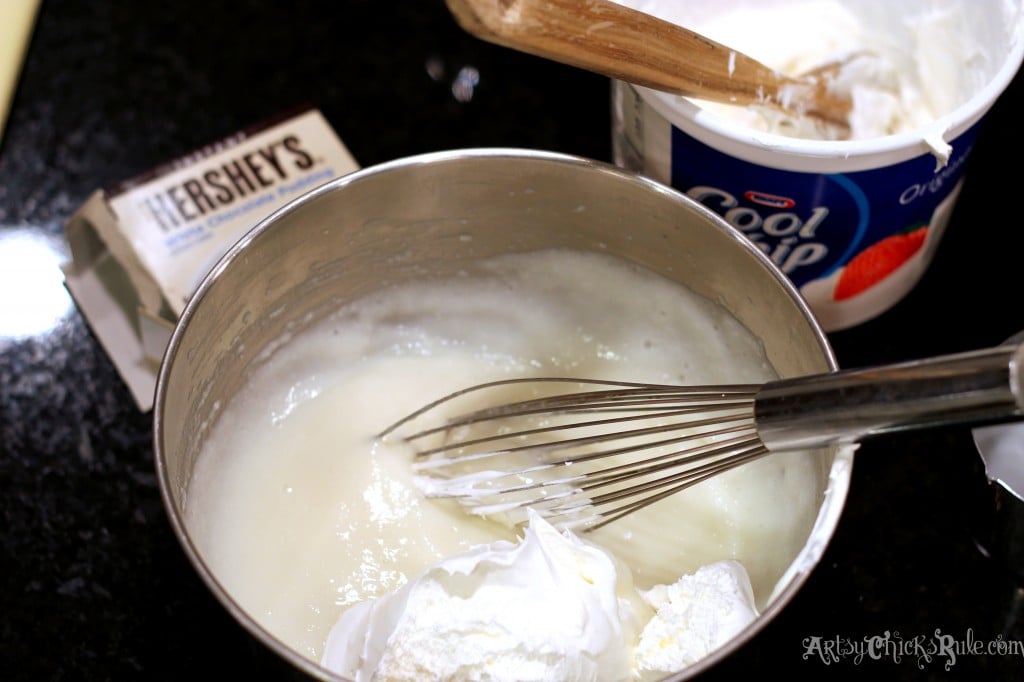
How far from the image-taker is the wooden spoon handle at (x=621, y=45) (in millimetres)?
566

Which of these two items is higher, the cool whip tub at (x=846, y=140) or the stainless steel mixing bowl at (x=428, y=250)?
the cool whip tub at (x=846, y=140)

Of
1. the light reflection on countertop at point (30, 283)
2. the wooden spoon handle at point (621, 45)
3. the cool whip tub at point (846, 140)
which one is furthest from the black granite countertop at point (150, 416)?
the wooden spoon handle at point (621, 45)

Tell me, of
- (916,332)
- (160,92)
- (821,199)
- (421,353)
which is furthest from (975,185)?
(160,92)

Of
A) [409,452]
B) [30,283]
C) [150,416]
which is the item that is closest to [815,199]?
[409,452]

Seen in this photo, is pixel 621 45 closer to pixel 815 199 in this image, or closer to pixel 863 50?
pixel 815 199

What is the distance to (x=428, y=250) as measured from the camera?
32.1 inches

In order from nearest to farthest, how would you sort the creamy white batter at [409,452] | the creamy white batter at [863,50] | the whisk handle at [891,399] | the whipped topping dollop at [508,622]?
the whisk handle at [891,399]
the whipped topping dollop at [508,622]
the creamy white batter at [409,452]
the creamy white batter at [863,50]

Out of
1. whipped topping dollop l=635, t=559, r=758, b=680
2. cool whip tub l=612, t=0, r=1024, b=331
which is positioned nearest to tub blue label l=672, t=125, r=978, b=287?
cool whip tub l=612, t=0, r=1024, b=331

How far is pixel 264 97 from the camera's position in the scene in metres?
1.03

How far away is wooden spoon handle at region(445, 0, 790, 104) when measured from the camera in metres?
0.57

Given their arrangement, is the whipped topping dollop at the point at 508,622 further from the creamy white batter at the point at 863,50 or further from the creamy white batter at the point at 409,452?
the creamy white batter at the point at 863,50

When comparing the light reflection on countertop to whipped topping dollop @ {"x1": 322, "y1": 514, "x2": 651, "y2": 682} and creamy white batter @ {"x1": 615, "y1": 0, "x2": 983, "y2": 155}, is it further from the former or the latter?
creamy white batter @ {"x1": 615, "y1": 0, "x2": 983, "y2": 155}

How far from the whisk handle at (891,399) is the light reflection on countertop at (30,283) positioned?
638 millimetres

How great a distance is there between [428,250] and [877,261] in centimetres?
34
